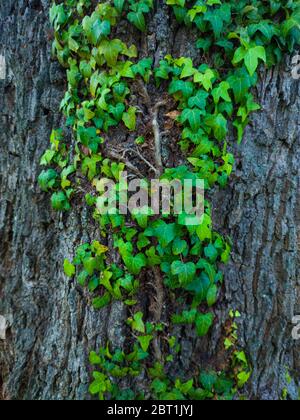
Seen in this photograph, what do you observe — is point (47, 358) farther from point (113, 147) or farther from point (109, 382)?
point (113, 147)

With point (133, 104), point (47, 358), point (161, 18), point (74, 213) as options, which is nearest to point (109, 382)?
point (47, 358)

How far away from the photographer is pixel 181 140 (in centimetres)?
223

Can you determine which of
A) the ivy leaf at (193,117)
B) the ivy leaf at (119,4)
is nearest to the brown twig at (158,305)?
the ivy leaf at (193,117)

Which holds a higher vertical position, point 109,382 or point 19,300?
point 19,300

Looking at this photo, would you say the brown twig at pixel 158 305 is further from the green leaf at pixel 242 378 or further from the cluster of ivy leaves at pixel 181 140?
the green leaf at pixel 242 378

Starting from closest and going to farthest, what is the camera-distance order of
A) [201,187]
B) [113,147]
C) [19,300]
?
[201,187]
[113,147]
[19,300]

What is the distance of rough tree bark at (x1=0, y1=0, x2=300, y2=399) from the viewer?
2.30m

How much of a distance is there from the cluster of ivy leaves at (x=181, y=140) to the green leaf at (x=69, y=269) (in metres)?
0.09

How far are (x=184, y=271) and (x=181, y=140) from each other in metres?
0.68

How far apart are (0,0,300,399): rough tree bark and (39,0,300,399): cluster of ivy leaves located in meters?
0.09

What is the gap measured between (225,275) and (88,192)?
88cm

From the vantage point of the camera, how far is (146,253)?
2.18m

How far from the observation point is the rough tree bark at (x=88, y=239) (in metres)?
2.30

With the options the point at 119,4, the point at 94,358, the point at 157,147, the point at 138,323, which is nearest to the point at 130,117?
the point at 157,147
